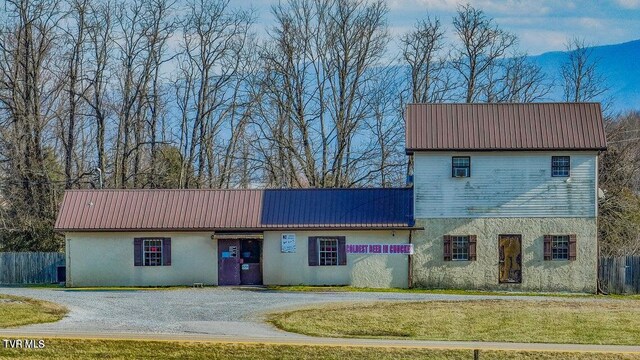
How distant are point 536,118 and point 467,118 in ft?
8.86

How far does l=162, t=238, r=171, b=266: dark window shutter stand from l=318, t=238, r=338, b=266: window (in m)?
5.82

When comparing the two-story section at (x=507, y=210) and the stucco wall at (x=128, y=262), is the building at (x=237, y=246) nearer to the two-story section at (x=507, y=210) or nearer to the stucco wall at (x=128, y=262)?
the stucco wall at (x=128, y=262)

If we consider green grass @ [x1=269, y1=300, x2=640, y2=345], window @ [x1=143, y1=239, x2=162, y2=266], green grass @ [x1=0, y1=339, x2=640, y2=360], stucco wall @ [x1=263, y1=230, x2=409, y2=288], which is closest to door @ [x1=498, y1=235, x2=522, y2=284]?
stucco wall @ [x1=263, y1=230, x2=409, y2=288]

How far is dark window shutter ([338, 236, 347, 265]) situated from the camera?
1561 inches

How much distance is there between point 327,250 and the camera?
1567 inches

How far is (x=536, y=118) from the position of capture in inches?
1596

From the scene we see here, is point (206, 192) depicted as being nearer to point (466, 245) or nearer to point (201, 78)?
point (466, 245)

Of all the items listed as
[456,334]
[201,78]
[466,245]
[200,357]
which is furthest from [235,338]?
[201,78]

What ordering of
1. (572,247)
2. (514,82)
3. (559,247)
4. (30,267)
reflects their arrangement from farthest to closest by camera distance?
(514,82), (30,267), (559,247), (572,247)

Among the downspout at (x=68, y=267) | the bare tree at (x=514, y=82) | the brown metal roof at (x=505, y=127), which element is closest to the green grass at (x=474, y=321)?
the brown metal roof at (x=505, y=127)

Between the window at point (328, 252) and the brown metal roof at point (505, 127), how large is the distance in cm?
470

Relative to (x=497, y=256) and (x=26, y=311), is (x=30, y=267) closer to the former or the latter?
(x=26, y=311)

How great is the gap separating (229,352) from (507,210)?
62.0 feet

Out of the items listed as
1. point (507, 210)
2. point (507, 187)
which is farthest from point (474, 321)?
→ point (507, 187)
